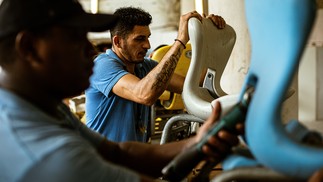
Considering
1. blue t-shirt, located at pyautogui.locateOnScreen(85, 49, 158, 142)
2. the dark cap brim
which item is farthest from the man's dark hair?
the dark cap brim

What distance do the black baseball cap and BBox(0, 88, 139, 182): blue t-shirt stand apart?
0.48ft

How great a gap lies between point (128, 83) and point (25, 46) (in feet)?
4.14

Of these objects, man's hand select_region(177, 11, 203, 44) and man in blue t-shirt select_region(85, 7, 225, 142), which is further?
man in blue t-shirt select_region(85, 7, 225, 142)

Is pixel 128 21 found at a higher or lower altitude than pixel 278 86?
lower

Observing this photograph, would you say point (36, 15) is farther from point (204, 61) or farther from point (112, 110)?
point (112, 110)

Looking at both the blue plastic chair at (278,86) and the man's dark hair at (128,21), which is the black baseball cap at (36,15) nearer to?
the blue plastic chair at (278,86)

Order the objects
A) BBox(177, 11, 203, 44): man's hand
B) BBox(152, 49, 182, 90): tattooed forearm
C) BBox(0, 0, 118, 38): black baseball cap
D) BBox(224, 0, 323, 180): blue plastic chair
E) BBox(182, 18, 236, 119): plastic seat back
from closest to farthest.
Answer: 1. BBox(224, 0, 323, 180): blue plastic chair
2. BBox(0, 0, 118, 38): black baseball cap
3. BBox(182, 18, 236, 119): plastic seat back
4. BBox(177, 11, 203, 44): man's hand
5. BBox(152, 49, 182, 90): tattooed forearm

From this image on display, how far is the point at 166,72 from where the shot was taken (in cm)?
231

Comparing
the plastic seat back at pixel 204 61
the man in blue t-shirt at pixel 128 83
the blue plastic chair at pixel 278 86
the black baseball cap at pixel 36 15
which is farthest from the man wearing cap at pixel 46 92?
the man in blue t-shirt at pixel 128 83

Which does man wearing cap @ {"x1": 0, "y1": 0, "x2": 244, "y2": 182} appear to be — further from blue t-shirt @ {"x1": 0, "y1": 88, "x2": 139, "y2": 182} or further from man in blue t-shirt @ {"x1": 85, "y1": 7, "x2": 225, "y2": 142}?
man in blue t-shirt @ {"x1": 85, "y1": 7, "x2": 225, "y2": 142}

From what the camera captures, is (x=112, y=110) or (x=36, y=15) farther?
(x=112, y=110)

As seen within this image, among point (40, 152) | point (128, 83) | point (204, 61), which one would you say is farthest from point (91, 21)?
point (128, 83)

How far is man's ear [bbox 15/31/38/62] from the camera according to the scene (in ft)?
3.33

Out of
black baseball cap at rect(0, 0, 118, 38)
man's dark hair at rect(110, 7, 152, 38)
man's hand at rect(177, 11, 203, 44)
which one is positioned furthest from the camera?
man's dark hair at rect(110, 7, 152, 38)
